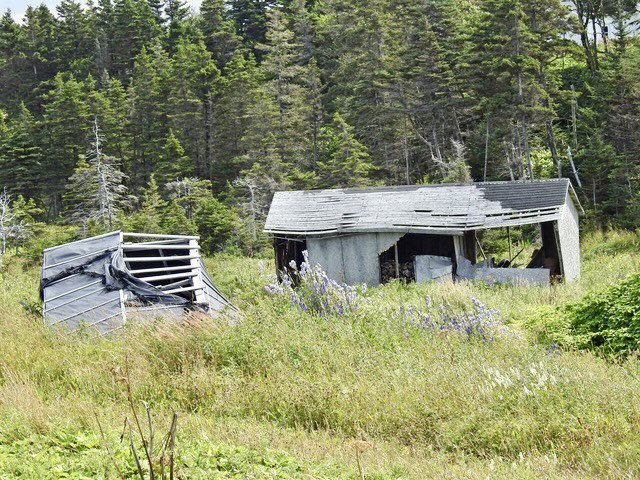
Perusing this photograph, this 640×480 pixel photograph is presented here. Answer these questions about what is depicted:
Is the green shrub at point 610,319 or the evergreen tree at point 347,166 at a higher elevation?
the evergreen tree at point 347,166

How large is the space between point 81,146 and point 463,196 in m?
37.5

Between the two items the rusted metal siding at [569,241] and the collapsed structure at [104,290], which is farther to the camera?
the rusted metal siding at [569,241]

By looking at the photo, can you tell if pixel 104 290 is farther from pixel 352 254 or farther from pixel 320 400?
pixel 352 254

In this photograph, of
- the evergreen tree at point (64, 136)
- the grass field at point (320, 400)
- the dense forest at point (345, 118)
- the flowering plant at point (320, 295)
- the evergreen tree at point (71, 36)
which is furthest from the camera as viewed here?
the evergreen tree at point (71, 36)

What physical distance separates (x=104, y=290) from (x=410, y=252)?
12145mm

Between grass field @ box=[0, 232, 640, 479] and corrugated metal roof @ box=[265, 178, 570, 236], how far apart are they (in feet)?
29.9

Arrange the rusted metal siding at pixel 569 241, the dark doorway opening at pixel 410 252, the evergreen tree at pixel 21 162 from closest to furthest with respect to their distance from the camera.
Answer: the rusted metal siding at pixel 569 241, the dark doorway opening at pixel 410 252, the evergreen tree at pixel 21 162

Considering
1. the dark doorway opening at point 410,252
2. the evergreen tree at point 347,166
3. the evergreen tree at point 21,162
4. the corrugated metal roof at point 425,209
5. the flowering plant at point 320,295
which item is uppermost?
the evergreen tree at point 21,162

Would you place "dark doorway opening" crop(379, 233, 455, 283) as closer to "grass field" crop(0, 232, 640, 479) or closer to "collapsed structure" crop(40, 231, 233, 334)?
"collapsed structure" crop(40, 231, 233, 334)

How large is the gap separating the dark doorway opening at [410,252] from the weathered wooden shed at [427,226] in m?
0.03

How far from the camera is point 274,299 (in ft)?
31.9

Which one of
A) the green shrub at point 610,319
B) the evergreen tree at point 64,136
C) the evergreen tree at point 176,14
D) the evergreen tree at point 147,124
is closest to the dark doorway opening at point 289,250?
the green shrub at point 610,319

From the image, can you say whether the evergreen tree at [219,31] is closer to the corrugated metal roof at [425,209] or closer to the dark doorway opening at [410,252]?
the corrugated metal roof at [425,209]

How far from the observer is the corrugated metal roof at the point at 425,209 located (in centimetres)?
1841
